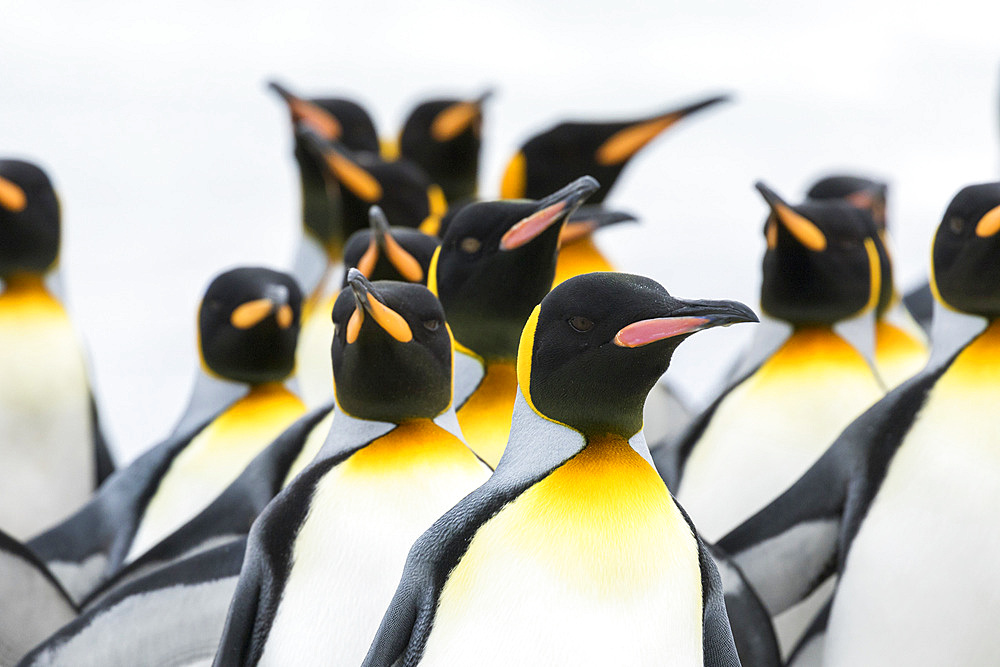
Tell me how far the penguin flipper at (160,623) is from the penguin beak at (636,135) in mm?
1308

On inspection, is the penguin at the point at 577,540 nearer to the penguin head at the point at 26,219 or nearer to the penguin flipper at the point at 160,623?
the penguin flipper at the point at 160,623

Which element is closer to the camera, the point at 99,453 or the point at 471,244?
the point at 471,244

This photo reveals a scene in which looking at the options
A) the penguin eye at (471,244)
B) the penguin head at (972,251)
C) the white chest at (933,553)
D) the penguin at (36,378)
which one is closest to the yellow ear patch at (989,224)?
the penguin head at (972,251)

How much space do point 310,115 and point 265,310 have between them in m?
1.79

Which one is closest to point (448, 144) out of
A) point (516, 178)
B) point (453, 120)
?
point (453, 120)

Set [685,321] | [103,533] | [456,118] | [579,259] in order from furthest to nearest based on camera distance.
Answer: [456,118] < [579,259] < [103,533] < [685,321]

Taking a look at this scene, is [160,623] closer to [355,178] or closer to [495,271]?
[495,271]

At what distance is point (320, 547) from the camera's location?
5.11ft

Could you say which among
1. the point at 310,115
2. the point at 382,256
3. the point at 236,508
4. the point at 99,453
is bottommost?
the point at 99,453

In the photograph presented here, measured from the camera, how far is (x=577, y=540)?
1.31m

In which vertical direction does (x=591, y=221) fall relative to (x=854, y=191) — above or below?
above

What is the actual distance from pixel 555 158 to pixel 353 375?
1.28 m

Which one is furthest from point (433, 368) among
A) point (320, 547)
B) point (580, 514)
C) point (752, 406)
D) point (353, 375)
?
point (752, 406)

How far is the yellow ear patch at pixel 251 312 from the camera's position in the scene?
2367mm
